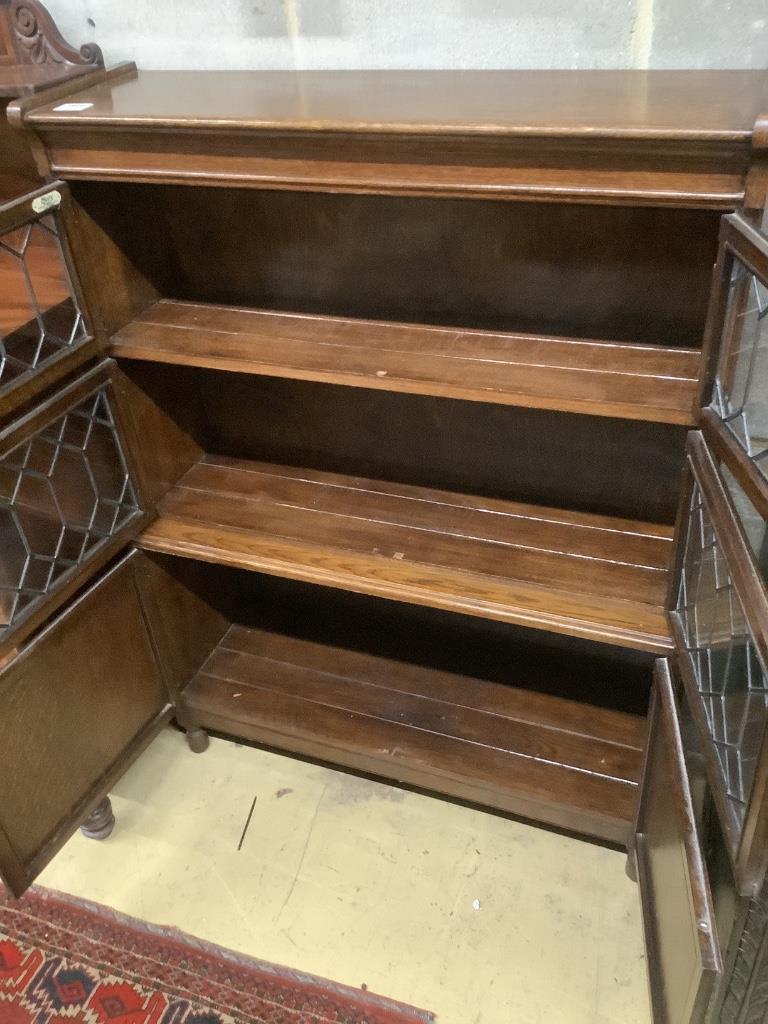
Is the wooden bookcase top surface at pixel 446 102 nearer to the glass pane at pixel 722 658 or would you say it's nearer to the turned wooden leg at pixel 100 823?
the glass pane at pixel 722 658

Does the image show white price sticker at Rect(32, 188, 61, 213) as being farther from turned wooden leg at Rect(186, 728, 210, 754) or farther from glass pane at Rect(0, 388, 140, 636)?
turned wooden leg at Rect(186, 728, 210, 754)

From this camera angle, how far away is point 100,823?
1617 mm

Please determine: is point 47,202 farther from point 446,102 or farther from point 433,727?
point 433,727

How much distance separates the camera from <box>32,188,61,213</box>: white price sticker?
3.88 ft

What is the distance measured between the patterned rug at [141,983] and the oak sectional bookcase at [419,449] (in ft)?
0.59

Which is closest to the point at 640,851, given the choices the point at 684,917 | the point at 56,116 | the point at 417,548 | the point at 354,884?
the point at 684,917

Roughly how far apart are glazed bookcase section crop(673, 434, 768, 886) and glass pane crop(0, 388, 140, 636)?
95 centimetres

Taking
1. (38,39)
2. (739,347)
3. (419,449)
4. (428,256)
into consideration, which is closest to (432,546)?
(419,449)

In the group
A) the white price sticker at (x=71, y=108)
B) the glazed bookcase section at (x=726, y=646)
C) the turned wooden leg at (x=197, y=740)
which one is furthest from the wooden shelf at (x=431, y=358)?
the turned wooden leg at (x=197, y=740)

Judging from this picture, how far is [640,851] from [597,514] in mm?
570

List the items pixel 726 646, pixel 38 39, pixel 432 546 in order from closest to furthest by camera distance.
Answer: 1. pixel 726 646
2. pixel 38 39
3. pixel 432 546

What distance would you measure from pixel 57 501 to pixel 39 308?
31 centimetres

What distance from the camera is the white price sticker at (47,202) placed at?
1.18 metres

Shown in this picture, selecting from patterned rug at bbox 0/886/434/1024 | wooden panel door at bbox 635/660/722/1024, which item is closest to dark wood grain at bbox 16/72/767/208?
wooden panel door at bbox 635/660/722/1024
